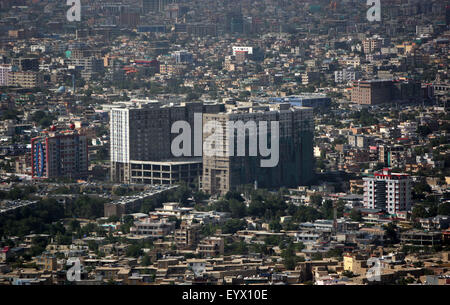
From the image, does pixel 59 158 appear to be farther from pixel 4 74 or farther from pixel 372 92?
pixel 4 74

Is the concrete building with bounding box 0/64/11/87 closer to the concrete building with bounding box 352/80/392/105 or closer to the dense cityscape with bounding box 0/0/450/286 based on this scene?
the dense cityscape with bounding box 0/0/450/286

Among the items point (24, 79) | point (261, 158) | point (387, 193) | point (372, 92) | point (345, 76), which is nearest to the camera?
point (387, 193)

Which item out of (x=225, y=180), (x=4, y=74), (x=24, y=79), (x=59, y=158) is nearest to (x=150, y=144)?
(x=59, y=158)

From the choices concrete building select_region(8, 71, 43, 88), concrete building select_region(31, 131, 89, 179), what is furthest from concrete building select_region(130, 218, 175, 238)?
concrete building select_region(8, 71, 43, 88)

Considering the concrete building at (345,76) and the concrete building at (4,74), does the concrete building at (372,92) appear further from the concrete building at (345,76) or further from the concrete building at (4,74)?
the concrete building at (4,74)

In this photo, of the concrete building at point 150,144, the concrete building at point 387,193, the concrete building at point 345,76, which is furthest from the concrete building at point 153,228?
the concrete building at point 345,76

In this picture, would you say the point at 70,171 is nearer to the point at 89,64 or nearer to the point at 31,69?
the point at 31,69
